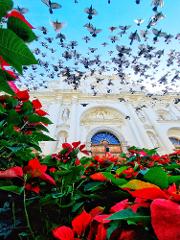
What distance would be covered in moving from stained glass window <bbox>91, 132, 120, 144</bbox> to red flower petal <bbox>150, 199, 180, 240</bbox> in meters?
12.9

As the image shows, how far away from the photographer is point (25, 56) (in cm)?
78

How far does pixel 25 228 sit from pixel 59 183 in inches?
12.8

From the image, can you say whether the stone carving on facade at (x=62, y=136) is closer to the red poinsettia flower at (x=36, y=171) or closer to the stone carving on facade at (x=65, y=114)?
the stone carving on facade at (x=65, y=114)

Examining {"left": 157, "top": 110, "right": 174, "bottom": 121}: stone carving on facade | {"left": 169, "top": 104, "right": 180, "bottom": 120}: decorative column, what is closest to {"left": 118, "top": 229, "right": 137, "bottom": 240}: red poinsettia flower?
{"left": 169, "top": 104, "right": 180, "bottom": 120}: decorative column

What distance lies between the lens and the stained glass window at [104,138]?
534 inches

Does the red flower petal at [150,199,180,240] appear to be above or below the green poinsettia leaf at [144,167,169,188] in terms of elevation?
below

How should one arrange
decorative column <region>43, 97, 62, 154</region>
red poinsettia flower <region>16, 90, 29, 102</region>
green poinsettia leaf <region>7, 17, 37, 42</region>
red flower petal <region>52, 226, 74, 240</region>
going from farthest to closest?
decorative column <region>43, 97, 62, 154</region> < red poinsettia flower <region>16, 90, 29, 102</region> < green poinsettia leaf <region>7, 17, 37, 42</region> < red flower petal <region>52, 226, 74, 240</region>

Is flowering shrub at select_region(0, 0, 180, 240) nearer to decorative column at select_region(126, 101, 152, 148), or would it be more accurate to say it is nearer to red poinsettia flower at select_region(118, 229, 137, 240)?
red poinsettia flower at select_region(118, 229, 137, 240)

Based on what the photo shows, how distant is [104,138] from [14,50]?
13222 millimetres

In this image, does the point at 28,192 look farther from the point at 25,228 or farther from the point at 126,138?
the point at 126,138

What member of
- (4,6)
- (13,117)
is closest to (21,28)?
(4,6)

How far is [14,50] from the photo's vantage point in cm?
75

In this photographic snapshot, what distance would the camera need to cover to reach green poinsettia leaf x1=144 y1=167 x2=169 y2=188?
0.70 meters

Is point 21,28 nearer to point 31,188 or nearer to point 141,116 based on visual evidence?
point 31,188
